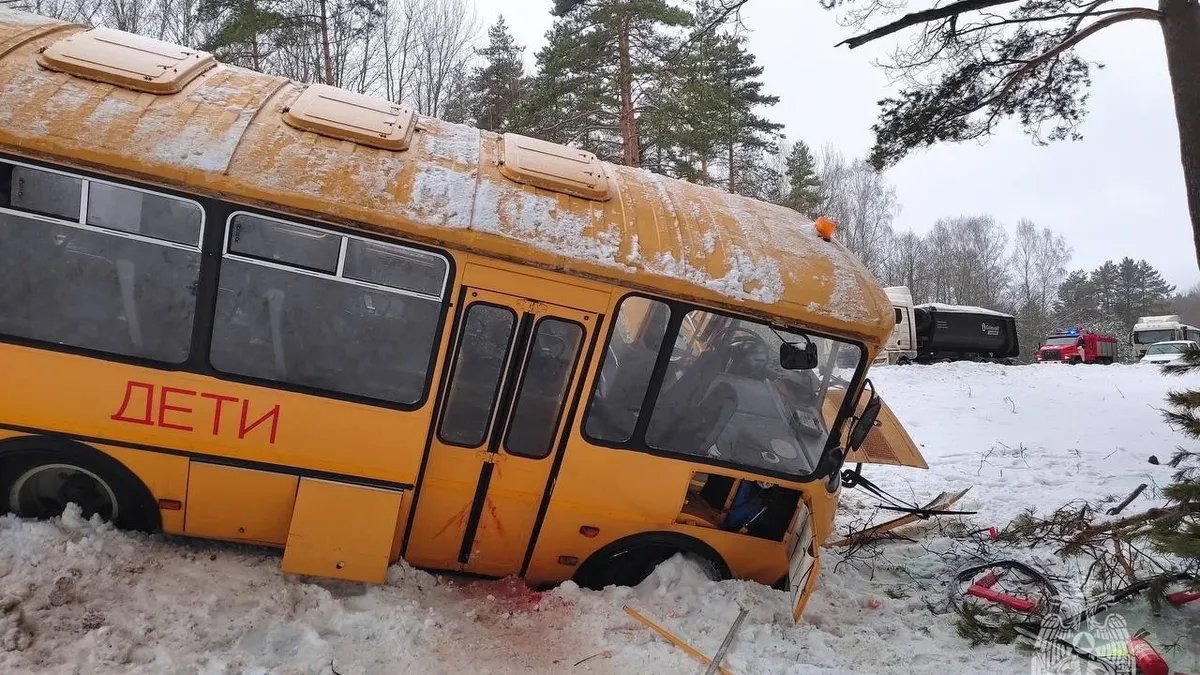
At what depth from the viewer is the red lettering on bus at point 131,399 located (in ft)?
12.2

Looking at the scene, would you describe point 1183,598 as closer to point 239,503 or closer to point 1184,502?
point 1184,502

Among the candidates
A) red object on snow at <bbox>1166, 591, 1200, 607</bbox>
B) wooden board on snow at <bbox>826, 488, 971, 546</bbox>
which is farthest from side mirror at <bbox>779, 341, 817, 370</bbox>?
red object on snow at <bbox>1166, 591, 1200, 607</bbox>

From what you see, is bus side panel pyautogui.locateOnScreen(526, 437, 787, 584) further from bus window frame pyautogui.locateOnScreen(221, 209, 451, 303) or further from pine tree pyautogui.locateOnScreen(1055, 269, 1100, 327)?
pine tree pyautogui.locateOnScreen(1055, 269, 1100, 327)

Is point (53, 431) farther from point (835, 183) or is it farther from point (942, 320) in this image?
point (835, 183)

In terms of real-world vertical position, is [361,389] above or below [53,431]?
above

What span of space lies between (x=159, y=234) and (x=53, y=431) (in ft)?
3.91

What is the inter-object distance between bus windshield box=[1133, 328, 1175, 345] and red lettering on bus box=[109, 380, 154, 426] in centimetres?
3684

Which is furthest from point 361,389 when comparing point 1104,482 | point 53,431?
point 1104,482

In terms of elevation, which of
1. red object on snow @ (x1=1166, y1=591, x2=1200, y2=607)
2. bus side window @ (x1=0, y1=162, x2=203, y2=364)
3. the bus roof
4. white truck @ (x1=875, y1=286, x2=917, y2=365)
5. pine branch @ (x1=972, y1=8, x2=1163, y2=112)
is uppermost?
pine branch @ (x1=972, y1=8, x2=1163, y2=112)

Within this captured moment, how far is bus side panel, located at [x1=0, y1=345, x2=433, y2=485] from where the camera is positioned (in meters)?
3.63

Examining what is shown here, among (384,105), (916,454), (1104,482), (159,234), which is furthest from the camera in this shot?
(1104,482)

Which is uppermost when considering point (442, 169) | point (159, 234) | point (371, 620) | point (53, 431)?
point (442, 169)

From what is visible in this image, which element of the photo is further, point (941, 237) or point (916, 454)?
point (941, 237)

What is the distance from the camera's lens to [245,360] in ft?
12.7
